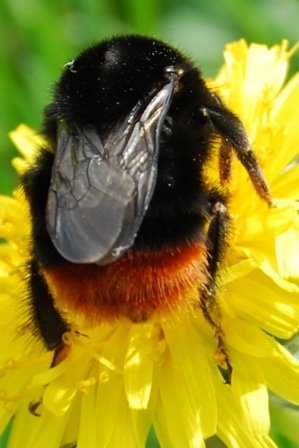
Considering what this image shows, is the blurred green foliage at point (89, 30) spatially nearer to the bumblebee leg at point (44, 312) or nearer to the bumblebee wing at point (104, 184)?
the bumblebee leg at point (44, 312)

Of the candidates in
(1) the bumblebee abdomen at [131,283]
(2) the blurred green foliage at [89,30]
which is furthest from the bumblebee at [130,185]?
(2) the blurred green foliage at [89,30]

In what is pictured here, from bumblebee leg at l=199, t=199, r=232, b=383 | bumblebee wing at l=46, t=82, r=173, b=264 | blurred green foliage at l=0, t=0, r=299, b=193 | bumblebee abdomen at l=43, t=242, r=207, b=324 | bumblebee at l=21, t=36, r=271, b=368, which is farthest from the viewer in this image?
blurred green foliage at l=0, t=0, r=299, b=193

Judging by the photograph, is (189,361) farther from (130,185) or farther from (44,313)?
(130,185)

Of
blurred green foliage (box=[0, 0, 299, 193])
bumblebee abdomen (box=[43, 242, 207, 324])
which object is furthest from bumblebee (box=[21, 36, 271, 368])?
blurred green foliage (box=[0, 0, 299, 193])

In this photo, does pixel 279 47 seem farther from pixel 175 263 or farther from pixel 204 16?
pixel 204 16

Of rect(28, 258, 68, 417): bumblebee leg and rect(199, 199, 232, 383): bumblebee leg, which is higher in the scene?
rect(199, 199, 232, 383): bumblebee leg

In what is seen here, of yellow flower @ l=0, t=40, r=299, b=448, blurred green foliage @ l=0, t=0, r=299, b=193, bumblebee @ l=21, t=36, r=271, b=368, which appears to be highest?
blurred green foliage @ l=0, t=0, r=299, b=193

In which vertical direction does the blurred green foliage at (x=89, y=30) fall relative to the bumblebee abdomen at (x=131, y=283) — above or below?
above

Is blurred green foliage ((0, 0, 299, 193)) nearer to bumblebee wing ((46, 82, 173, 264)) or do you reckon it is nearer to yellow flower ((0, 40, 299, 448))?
yellow flower ((0, 40, 299, 448))

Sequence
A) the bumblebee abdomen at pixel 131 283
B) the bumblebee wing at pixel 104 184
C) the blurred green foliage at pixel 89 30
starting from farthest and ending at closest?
the blurred green foliage at pixel 89 30 < the bumblebee abdomen at pixel 131 283 < the bumblebee wing at pixel 104 184
